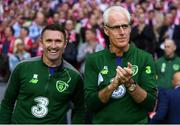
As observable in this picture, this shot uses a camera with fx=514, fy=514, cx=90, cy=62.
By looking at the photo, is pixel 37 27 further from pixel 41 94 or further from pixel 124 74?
pixel 124 74

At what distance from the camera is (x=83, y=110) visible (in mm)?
4281

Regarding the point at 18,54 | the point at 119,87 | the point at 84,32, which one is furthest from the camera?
the point at 18,54

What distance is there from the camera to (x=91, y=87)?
3.71 m

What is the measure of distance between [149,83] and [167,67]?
6032 mm

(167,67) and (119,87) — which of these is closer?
(119,87)

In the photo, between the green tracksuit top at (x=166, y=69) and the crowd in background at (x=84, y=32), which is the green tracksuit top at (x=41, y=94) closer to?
the green tracksuit top at (x=166, y=69)

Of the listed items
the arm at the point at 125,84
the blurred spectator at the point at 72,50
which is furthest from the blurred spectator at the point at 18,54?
the arm at the point at 125,84

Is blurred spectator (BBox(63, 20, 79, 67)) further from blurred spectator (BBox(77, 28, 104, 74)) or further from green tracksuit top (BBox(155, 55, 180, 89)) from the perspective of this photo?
green tracksuit top (BBox(155, 55, 180, 89))

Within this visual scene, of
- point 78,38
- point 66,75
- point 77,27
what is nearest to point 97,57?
point 66,75

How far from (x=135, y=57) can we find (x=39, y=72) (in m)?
0.84

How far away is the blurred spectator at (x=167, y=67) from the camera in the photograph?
952cm

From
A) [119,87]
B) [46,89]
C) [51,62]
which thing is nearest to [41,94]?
[46,89]

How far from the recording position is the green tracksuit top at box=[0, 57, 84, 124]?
4.08 meters

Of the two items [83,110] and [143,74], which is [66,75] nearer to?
[83,110]
